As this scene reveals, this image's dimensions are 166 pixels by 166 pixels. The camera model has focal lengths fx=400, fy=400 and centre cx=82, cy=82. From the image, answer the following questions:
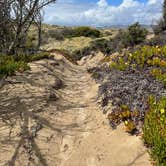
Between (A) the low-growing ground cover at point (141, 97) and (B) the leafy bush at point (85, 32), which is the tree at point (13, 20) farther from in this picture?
(B) the leafy bush at point (85, 32)

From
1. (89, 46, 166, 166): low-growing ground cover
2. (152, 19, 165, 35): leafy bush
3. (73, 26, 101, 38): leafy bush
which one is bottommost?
(73, 26, 101, 38): leafy bush

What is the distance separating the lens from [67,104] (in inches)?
431

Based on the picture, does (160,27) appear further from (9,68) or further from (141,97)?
(141,97)

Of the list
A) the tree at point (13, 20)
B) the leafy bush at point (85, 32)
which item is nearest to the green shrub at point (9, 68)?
the tree at point (13, 20)

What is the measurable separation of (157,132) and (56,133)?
8.62 ft

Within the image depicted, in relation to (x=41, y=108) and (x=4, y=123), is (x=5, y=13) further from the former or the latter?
(x=4, y=123)

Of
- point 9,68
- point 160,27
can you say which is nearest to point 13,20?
point 9,68

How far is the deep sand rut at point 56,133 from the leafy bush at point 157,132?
281 mm

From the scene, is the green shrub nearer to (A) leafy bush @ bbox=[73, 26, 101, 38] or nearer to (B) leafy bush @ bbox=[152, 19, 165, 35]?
(B) leafy bush @ bbox=[152, 19, 165, 35]

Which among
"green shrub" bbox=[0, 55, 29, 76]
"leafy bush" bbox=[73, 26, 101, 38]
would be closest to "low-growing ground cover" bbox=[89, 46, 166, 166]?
"green shrub" bbox=[0, 55, 29, 76]

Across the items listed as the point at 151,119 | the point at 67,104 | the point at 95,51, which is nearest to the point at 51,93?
the point at 67,104

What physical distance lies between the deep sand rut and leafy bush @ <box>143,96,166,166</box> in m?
0.28

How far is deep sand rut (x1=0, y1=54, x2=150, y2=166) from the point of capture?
7.23 meters

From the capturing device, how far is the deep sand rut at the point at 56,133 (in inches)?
285
